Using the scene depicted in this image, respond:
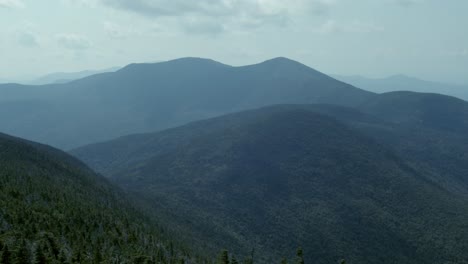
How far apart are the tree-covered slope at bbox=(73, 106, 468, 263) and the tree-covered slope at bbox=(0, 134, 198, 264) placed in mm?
25844

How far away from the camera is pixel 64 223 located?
5459 centimetres

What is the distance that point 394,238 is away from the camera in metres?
111

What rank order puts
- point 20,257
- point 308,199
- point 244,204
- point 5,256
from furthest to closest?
point 308,199 < point 244,204 < point 20,257 < point 5,256

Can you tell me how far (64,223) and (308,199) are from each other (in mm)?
97157

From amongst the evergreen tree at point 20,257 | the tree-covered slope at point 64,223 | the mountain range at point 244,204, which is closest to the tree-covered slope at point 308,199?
the mountain range at point 244,204

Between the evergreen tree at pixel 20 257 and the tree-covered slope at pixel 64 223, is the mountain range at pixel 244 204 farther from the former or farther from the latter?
the tree-covered slope at pixel 64 223

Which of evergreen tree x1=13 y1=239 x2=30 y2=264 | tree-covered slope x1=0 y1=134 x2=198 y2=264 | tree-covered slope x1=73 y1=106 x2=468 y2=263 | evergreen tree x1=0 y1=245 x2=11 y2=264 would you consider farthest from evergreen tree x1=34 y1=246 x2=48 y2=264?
tree-covered slope x1=73 y1=106 x2=468 y2=263

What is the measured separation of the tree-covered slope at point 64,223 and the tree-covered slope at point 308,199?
25.8 m

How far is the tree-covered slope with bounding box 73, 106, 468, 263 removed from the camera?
105 meters

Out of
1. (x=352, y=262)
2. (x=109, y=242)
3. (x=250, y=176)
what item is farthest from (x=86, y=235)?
(x=250, y=176)

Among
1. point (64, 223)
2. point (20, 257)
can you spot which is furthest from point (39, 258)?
point (64, 223)

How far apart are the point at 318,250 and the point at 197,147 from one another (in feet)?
346

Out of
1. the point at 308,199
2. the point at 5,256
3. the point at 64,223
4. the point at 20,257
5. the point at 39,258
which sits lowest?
the point at 308,199

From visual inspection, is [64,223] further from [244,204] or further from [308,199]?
[308,199]
